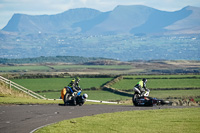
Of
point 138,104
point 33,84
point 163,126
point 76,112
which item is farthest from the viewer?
point 33,84

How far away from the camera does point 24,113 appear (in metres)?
29.0

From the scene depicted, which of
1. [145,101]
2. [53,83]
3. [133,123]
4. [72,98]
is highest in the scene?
[53,83]

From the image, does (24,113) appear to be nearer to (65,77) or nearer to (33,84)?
(33,84)

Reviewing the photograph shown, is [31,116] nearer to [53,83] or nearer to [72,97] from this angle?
[72,97]

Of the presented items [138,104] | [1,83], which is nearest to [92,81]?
[1,83]

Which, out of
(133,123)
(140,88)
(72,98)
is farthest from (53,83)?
(133,123)

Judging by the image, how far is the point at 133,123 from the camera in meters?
24.4

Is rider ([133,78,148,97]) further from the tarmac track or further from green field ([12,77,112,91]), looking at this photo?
green field ([12,77,112,91])

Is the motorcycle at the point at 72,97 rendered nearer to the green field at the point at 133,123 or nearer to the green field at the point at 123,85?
the green field at the point at 133,123

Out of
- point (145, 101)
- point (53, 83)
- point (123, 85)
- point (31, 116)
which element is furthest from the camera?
point (53, 83)

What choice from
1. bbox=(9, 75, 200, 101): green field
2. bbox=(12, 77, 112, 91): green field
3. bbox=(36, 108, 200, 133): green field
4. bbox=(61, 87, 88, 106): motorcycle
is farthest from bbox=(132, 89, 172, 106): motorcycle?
bbox=(12, 77, 112, 91): green field

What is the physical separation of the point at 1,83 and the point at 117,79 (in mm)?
43345

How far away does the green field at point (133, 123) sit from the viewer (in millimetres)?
22094

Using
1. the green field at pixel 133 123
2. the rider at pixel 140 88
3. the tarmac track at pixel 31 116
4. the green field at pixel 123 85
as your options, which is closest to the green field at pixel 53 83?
the green field at pixel 123 85
